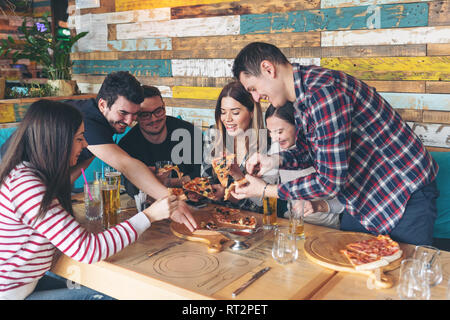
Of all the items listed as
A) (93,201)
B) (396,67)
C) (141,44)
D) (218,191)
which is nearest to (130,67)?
(141,44)

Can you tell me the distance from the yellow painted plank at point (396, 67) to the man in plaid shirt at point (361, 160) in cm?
97

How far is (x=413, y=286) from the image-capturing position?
4.23ft

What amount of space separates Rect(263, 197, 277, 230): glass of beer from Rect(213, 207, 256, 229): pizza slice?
60 mm

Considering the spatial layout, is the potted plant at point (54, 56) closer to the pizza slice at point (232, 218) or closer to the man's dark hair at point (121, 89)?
the man's dark hair at point (121, 89)

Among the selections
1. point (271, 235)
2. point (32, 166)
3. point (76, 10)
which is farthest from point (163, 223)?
point (76, 10)

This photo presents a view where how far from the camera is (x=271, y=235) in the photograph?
1889 mm

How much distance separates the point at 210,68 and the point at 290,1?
96 cm

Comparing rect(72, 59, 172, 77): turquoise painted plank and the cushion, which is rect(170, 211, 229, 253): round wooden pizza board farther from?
rect(72, 59, 172, 77): turquoise painted plank

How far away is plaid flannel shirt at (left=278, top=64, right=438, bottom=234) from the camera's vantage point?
→ 65.6 inches

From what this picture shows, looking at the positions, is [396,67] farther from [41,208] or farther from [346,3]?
[41,208]

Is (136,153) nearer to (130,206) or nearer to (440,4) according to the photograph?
(130,206)

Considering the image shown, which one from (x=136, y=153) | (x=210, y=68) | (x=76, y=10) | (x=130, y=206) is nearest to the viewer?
(x=130, y=206)

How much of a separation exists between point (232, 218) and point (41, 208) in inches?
35.5
